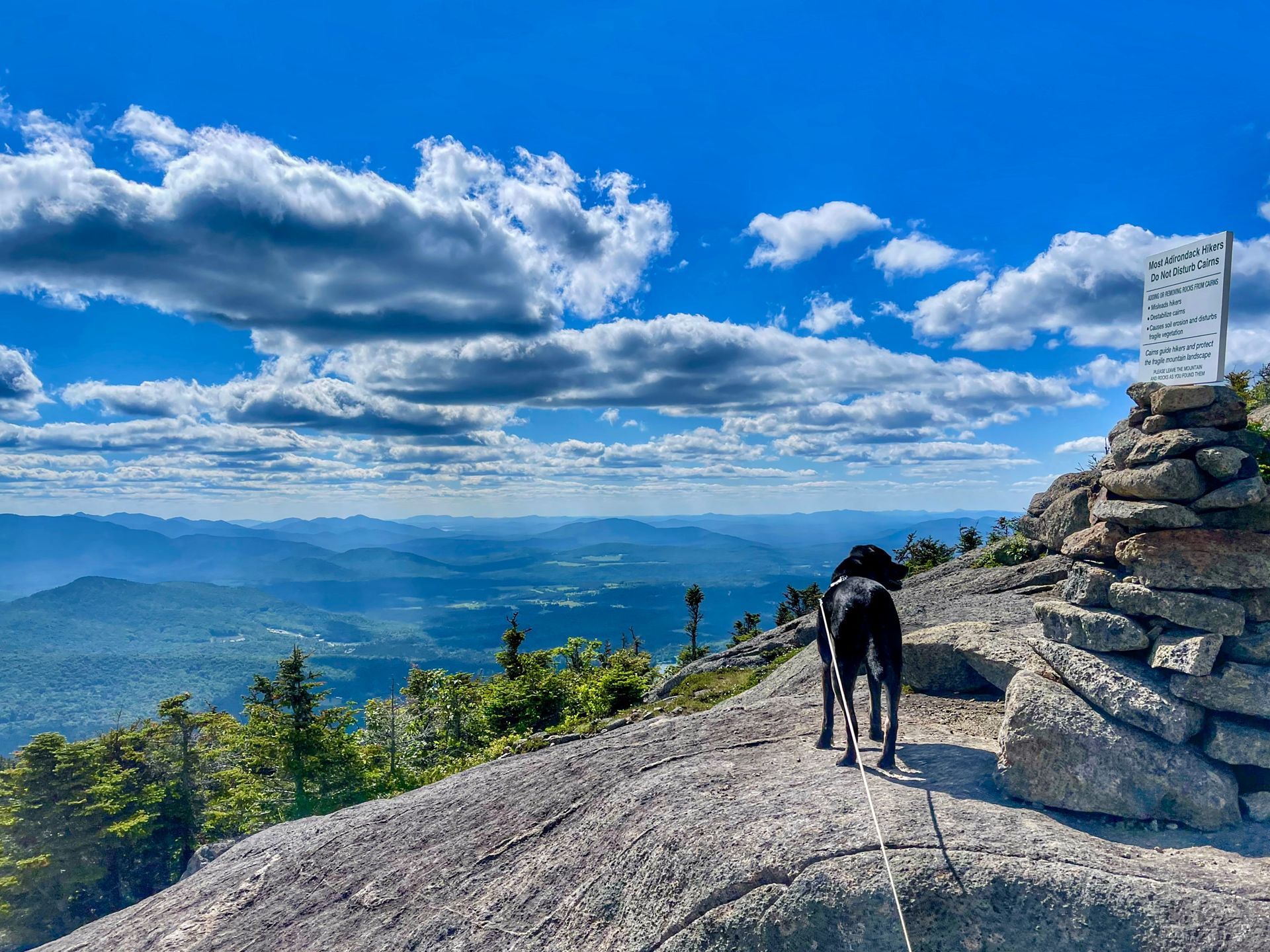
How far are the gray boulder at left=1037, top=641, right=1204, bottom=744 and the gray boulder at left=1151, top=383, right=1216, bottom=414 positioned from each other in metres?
3.53

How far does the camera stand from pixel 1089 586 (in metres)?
9.32

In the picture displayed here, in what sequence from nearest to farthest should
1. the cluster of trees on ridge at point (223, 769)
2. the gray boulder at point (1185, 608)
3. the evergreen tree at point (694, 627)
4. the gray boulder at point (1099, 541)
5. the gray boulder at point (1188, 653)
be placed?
the gray boulder at point (1188, 653), the gray boulder at point (1185, 608), the gray boulder at point (1099, 541), the cluster of trees on ridge at point (223, 769), the evergreen tree at point (694, 627)

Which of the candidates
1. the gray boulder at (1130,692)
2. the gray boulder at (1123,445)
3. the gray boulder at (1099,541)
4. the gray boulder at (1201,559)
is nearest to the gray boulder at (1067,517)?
the gray boulder at (1123,445)

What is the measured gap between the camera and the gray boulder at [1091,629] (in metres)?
8.66

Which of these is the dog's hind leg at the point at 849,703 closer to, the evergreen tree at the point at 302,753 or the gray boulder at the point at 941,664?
the gray boulder at the point at 941,664

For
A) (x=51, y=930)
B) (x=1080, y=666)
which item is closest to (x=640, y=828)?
(x=1080, y=666)

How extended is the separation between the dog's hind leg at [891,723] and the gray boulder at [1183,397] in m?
5.29

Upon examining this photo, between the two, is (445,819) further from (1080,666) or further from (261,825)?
(261,825)

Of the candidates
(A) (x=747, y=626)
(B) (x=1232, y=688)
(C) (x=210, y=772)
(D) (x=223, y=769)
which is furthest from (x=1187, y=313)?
(D) (x=223, y=769)

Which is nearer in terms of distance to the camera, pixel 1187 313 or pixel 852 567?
pixel 1187 313

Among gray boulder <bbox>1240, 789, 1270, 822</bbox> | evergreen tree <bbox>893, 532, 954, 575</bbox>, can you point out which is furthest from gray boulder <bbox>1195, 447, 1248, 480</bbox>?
evergreen tree <bbox>893, 532, 954, 575</bbox>

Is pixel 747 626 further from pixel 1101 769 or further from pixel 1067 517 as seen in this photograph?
pixel 1101 769

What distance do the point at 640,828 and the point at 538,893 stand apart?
1.84 m

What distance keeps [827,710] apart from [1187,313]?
7804 mm
